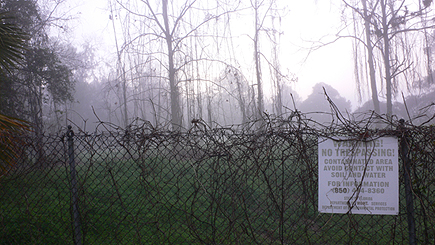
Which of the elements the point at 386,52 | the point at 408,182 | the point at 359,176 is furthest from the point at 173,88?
the point at 408,182

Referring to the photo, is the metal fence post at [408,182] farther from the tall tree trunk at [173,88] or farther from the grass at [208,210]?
the tall tree trunk at [173,88]

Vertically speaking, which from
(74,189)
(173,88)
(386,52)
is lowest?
(74,189)

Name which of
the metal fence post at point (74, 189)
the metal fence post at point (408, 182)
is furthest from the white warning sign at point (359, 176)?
the metal fence post at point (74, 189)

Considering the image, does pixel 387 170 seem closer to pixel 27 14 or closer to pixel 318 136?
pixel 318 136

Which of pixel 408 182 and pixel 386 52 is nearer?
pixel 408 182

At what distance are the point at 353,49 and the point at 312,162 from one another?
1096 centimetres

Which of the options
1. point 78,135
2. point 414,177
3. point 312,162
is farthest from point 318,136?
point 78,135

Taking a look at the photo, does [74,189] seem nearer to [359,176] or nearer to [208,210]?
[208,210]

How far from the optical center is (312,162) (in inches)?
96.2

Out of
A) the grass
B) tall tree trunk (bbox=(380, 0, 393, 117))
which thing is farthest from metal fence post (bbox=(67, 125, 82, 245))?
tall tree trunk (bbox=(380, 0, 393, 117))

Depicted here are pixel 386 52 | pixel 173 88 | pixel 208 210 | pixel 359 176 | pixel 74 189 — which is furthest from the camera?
pixel 173 88

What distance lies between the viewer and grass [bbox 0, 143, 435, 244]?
8.00 feet

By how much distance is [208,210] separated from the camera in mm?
2984

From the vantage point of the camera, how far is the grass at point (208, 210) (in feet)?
8.00
